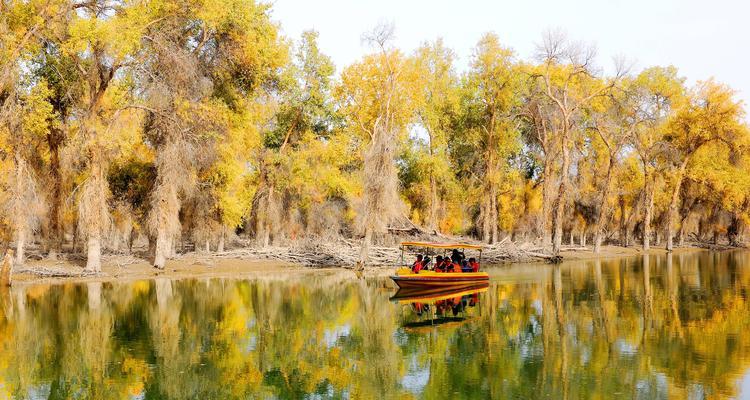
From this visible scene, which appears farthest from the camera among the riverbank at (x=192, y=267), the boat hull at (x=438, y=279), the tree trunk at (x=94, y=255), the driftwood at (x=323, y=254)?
the driftwood at (x=323, y=254)

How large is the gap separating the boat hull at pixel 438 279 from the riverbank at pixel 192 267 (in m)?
11.5

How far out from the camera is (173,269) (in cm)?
4138

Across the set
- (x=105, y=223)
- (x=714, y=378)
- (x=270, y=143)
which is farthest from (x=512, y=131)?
(x=714, y=378)

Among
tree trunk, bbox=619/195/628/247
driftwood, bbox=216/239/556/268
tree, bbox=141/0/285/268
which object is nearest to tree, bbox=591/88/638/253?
tree trunk, bbox=619/195/628/247

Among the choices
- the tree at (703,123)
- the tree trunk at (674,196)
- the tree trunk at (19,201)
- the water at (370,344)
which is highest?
the tree at (703,123)

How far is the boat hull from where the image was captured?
3156cm

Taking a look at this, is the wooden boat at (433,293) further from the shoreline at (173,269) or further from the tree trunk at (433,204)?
the tree trunk at (433,204)

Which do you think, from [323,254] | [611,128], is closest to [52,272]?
[323,254]

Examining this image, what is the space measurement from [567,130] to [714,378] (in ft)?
139

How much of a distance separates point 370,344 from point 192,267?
85.5 feet

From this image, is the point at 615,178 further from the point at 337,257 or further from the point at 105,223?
the point at 105,223

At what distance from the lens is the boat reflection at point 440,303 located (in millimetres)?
23309

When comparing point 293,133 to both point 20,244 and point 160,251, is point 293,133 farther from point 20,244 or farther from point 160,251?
point 20,244

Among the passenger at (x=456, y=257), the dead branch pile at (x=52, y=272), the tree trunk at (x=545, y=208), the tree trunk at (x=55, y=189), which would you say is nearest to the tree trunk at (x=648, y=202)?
the tree trunk at (x=545, y=208)
